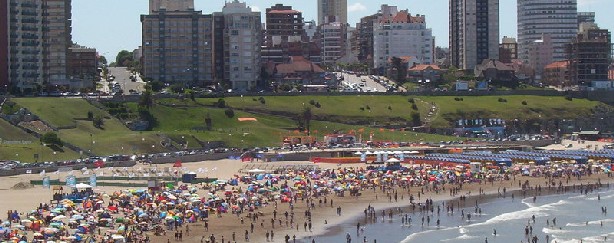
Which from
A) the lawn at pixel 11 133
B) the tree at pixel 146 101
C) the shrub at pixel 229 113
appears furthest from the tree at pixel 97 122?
the shrub at pixel 229 113

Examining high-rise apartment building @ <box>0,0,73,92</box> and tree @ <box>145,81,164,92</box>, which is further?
tree @ <box>145,81,164,92</box>

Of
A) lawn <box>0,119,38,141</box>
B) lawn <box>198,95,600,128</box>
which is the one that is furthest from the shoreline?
lawn <box>198,95,600,128</box>

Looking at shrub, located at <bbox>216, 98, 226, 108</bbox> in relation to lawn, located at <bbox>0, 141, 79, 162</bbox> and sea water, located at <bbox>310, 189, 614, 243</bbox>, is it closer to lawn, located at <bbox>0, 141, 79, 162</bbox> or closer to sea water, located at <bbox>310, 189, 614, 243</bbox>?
lawn, located at <bbox>0, 141, 79, 162</bbox>

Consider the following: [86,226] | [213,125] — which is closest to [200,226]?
[86,226]

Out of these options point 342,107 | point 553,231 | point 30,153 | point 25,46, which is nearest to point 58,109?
point 30,153

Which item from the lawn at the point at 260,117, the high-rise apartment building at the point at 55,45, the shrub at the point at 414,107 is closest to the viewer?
the lawn at the point at 260,117

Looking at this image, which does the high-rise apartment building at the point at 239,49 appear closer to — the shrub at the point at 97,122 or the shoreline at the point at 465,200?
the shrub at the point at 97,122

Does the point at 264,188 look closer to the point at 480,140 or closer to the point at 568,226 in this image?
the point at 568,226
